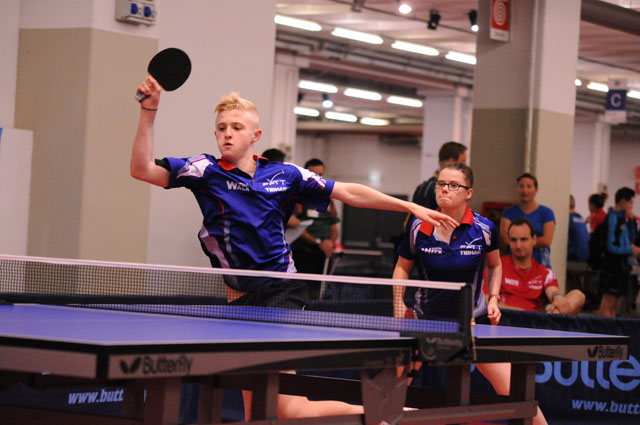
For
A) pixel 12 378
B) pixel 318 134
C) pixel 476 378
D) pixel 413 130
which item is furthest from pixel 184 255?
pixel 318 134

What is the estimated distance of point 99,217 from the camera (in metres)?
6.74

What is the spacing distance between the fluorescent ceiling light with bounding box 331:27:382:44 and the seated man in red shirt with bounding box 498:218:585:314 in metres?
10.0

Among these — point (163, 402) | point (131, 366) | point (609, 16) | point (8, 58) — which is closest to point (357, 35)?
point (609, 16)

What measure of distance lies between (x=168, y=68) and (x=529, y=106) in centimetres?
702

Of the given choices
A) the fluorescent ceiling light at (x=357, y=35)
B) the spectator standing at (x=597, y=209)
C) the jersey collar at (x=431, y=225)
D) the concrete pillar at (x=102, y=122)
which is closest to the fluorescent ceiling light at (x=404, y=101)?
the fluorescent ceiling light at (x=357, y=35)

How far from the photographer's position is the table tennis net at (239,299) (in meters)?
3.37

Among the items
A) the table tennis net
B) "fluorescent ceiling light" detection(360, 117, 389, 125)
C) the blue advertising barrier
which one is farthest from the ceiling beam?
"fluorescent ceiling light" detection(360, 117, 389, 125)

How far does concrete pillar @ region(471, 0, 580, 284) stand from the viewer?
1023 cm

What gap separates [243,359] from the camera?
2.68m

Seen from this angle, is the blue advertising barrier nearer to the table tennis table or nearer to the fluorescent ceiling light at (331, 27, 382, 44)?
the table tennis table

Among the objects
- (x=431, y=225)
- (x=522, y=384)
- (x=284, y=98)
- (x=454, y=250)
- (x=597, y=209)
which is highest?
(x=284, y=98)

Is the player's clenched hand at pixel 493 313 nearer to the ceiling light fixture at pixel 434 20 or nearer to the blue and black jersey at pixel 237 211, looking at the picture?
the blue and black jersey at pixel 237 211

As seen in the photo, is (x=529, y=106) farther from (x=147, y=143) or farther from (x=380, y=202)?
(x=147, y=143)

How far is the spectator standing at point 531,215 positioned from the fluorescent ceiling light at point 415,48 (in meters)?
9.63
